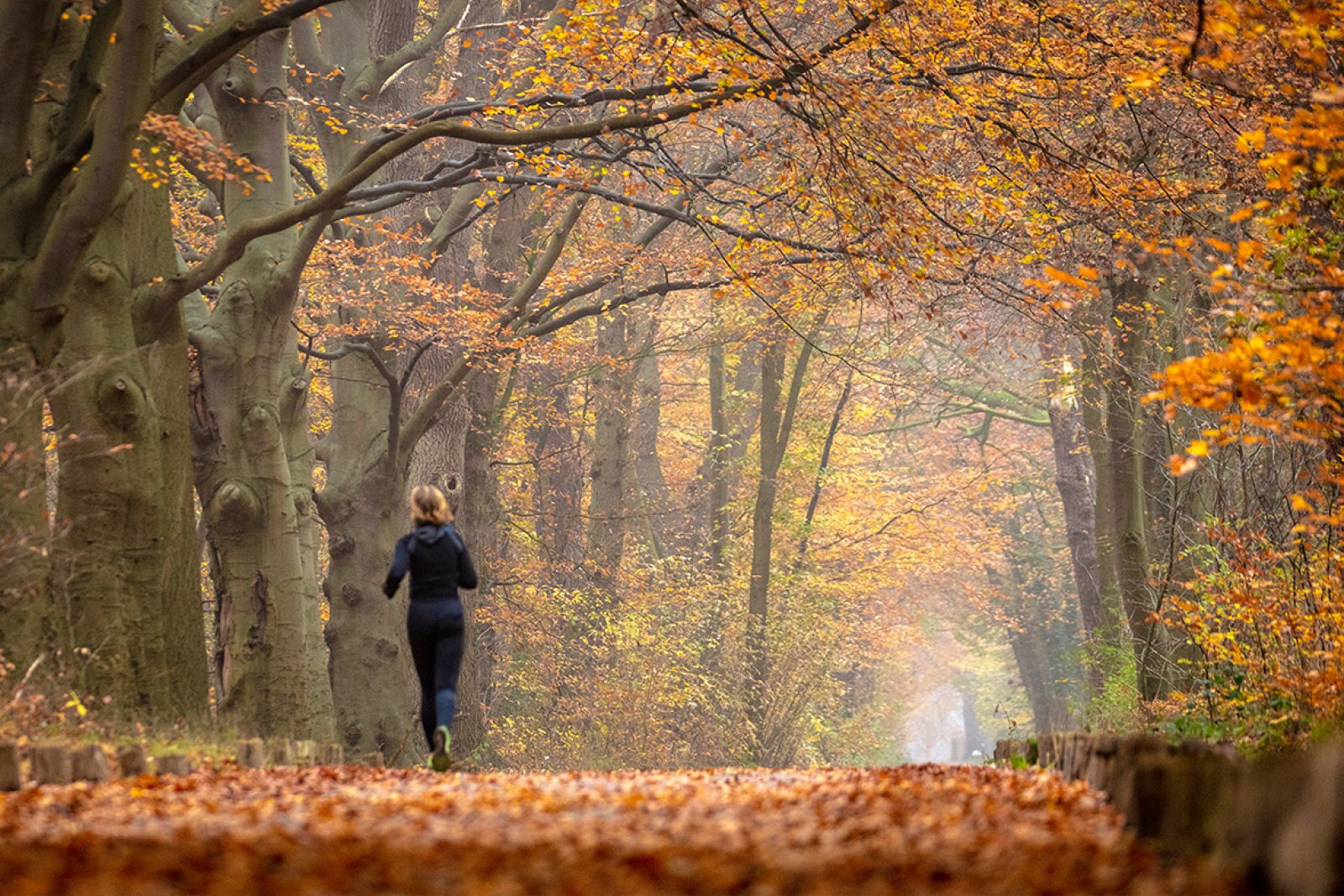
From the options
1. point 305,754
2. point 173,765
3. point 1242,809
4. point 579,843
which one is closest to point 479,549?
point 305,754

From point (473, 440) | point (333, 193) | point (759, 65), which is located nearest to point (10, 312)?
point (333, 193)

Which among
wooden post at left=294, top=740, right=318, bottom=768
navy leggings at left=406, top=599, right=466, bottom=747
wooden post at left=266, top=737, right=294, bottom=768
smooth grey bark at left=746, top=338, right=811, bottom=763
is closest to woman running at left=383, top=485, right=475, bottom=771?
navy leggings at left=406, top=599, right=466, bottom=747

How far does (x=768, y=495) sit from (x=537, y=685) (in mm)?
5704

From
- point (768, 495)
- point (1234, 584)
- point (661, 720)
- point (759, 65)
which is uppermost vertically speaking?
point (759, 65)

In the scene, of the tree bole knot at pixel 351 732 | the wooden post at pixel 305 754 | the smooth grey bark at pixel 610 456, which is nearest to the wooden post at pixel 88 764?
the wooden post at pixel 305 754

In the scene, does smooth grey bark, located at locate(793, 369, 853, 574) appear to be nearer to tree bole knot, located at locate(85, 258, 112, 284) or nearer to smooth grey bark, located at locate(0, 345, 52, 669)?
tree bole knot, located at locate(85, 258, 112, 284)

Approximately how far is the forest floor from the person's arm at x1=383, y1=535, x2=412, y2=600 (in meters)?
2.75

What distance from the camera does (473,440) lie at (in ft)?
71.2

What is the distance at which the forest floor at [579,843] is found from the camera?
11.4ft

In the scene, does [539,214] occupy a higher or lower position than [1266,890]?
higher

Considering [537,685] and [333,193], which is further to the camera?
[537,685]

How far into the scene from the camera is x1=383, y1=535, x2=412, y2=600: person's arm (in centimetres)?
903

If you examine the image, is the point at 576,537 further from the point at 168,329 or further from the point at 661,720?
the point at 168,329

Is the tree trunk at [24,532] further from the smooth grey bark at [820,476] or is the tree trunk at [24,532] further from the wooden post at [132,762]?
the smooth grey bark at [820,476]
